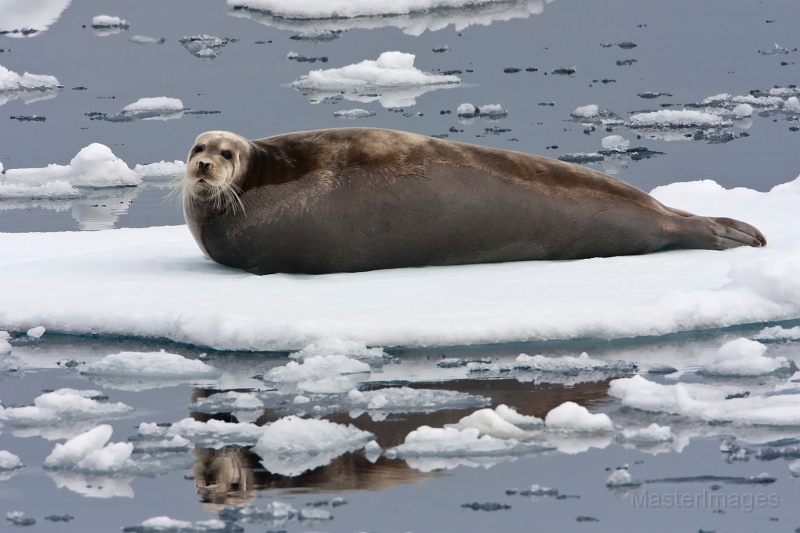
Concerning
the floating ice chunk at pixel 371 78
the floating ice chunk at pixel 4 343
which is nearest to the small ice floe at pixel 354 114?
the floating ice chunk at pixel 371 78

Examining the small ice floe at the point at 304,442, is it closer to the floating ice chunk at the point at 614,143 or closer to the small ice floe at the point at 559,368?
the small ice floe at the point at 559,368

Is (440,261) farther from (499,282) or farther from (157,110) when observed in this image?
(157,110)

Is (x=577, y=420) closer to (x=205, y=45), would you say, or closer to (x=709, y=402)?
(x=709, y=402)

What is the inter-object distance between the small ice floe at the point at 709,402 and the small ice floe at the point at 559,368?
29cm

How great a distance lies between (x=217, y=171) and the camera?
295 inches

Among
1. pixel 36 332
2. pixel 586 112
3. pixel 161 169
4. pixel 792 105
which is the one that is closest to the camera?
pixel 36 332

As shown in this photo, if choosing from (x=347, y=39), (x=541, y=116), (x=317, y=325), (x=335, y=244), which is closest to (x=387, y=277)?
(x=335, y=244)

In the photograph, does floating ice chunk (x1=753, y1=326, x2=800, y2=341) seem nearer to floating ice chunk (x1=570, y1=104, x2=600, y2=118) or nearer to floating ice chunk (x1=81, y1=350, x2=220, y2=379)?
floating ice chunk (x1=81, y1=350, x2=220, y2=379)

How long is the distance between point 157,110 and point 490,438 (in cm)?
1076

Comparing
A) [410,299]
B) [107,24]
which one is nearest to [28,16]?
[107,24]

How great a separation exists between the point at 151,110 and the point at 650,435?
10.9 meters

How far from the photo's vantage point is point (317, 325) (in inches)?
237

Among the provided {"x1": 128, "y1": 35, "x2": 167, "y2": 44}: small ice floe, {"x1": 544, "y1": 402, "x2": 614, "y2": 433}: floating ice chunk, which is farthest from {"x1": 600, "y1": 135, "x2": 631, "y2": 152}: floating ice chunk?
{"x1": 128, "y1": 35, "x2": 167, "y2": 44}: small ice floe

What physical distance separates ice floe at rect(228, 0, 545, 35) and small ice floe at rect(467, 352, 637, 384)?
603 inches
